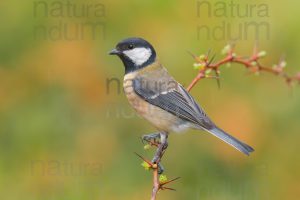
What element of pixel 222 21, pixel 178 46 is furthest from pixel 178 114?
pixel 222 21

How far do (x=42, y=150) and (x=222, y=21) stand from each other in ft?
7.80

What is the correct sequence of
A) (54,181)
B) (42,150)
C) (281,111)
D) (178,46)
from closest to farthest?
(54,181) → (42,150) → (281,111) → (178,46)

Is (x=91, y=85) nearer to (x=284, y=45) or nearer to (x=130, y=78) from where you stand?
(x=130, y=78)

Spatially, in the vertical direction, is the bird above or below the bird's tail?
above

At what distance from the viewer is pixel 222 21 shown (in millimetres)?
6395

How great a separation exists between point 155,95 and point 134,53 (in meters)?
0.36

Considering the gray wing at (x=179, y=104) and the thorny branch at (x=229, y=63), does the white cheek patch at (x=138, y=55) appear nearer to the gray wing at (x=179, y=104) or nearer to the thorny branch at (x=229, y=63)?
the gray wing at (x=179, y=104)

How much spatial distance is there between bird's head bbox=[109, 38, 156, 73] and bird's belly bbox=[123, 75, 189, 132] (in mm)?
167

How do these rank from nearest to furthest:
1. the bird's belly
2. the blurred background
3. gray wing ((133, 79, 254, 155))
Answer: gray wing ((133, 79, 254, 155))
the bird's belly
the blurred background

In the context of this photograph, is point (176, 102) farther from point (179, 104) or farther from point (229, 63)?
point (229, 63)

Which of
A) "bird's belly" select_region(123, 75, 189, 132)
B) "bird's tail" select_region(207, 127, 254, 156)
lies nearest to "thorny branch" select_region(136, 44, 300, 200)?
"bird's tail" select_region(207, 127, 254, 156)

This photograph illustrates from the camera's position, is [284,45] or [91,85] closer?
[91,85]

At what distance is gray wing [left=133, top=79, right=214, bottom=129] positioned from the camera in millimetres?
4414

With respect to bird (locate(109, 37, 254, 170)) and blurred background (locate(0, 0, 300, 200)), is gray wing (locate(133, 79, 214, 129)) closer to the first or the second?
bird (locate(109, 37, 254, 170))
